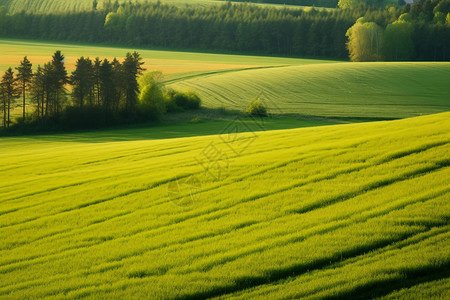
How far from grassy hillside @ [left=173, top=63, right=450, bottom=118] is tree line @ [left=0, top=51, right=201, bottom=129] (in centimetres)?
915

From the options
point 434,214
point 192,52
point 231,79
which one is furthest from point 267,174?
point 192,52

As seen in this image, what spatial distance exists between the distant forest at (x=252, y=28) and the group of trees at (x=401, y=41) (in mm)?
199

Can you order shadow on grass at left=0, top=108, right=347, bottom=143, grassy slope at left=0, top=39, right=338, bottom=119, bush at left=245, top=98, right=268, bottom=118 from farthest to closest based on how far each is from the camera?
grassy slope at left=0, top=39, right=338, bottom=119 < bush at left=245, top=98, right=268, bottom=118 < shadow on grass at left=0, top=108, right=347, bottom=143

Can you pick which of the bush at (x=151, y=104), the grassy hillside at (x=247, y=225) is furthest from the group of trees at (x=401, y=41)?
the grassy hillside at (x=247, y=225)

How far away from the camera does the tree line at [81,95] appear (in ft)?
159

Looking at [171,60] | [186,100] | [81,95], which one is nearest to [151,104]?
[186,100]

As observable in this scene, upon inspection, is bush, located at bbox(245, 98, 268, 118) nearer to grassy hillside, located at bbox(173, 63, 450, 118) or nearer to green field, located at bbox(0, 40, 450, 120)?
green field, located at bbox(0, 40, 450, 120)

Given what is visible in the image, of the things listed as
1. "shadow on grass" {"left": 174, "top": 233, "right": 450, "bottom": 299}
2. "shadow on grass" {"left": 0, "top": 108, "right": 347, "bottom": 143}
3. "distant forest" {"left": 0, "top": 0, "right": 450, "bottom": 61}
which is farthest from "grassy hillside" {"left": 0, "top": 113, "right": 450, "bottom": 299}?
"distant forest" {"left": 0, "top": 0, "right": 450, "bottom": 61}

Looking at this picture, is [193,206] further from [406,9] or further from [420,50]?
[406,9]

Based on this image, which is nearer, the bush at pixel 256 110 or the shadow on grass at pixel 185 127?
the shadow on grass at pixel 185 127

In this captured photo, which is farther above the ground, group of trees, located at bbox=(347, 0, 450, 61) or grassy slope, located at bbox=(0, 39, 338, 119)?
group of trees, located at bbox=(347, 0, 450, 61)

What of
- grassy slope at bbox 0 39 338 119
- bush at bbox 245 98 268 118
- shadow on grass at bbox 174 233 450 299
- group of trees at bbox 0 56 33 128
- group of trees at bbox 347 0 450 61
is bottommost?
shadow on grass at bbox 174 233 450 299

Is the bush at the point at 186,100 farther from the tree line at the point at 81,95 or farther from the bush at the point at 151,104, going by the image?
the bush at the point at 151,104

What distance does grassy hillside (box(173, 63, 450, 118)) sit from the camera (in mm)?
53312
